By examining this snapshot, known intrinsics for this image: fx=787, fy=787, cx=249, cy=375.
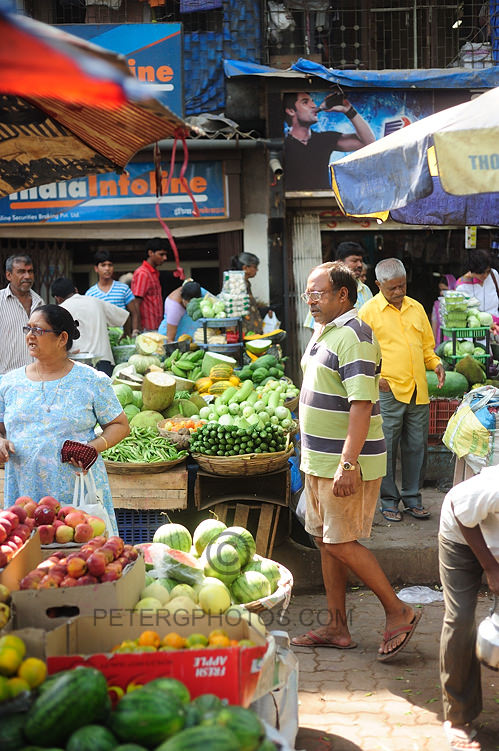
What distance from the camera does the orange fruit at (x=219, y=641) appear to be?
2.62 m

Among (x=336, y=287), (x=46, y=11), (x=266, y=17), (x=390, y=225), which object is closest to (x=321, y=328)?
(x=336, y=287)

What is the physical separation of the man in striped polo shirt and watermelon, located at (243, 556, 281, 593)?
23.4 inches

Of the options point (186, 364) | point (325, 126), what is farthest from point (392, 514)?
point (325, 126)

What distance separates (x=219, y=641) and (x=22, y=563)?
2.74 ft

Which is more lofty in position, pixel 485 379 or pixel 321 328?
pixel 321 328

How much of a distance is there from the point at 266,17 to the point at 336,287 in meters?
8.01

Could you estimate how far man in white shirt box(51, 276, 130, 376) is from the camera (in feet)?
24.8

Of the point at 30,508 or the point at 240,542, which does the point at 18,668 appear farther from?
the point at 240,542

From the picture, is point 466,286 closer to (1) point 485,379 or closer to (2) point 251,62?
(1) point 485,379

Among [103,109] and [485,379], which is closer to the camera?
[103,109]

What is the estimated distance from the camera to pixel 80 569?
287cm

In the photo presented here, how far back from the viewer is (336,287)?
4.34 metres

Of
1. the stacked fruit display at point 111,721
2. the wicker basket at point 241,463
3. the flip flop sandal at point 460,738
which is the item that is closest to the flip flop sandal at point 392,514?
the wicker basket at point 241,463

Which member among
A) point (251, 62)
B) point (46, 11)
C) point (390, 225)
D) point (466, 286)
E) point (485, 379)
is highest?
point (46, 11)
